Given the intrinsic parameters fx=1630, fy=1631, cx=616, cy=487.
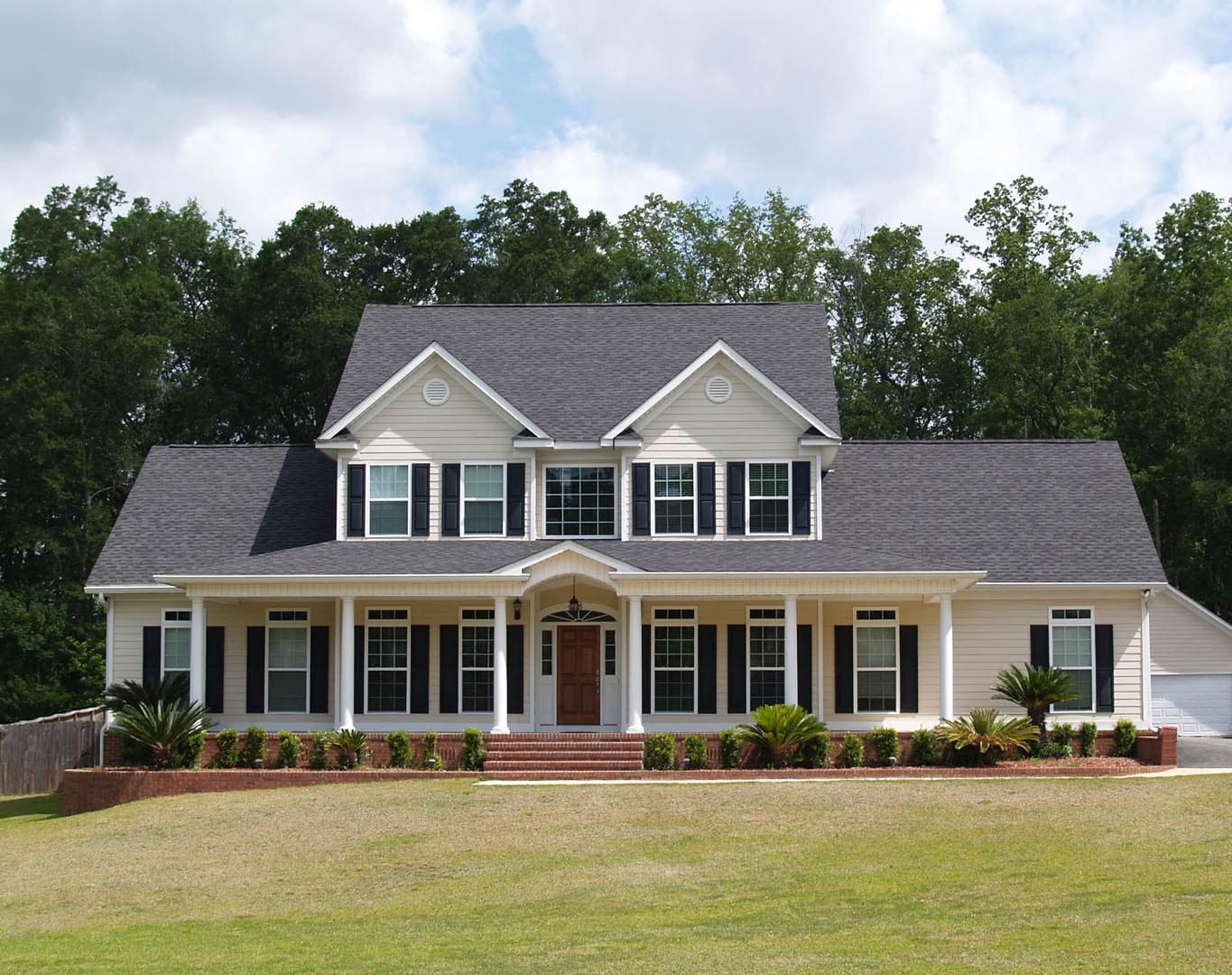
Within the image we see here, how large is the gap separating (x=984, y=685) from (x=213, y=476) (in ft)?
54.2

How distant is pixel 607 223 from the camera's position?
59.9 meters

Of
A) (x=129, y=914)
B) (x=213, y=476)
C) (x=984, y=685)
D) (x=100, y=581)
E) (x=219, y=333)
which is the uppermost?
(x=219, y=333)

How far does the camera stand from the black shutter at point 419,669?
31.2 meters

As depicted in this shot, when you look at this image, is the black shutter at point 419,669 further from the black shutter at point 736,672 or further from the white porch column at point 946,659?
the white porch column at point 946,659

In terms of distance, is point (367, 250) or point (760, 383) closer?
point (760, 383)

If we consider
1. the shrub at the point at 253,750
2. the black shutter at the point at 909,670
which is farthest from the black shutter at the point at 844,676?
the shrub at the point at 253,750

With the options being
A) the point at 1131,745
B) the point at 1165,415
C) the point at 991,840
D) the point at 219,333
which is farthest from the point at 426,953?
the point at 219,333

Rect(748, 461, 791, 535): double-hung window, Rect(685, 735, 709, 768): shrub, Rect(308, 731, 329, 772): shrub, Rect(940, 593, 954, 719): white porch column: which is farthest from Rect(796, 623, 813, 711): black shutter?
Rect(308, 731, 329, 772): shrub

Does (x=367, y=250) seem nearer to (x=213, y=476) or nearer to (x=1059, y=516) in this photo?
(x=213, y=476)

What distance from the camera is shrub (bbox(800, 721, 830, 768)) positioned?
27.7 m

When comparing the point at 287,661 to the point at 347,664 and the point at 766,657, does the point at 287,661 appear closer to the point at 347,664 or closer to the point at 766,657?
the point at 347,664

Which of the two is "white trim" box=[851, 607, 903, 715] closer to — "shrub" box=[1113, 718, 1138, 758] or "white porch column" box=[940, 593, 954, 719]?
"white porch column" box=[940, 593, 954, 719]

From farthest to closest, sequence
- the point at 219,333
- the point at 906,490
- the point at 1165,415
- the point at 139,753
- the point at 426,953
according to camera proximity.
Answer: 1. the point at 219,333
2. the point at 1165,415
3. the point at 906,490
4. the point at 139,753
5. the point at 426,953

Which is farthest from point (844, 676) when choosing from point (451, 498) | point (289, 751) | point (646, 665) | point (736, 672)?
point (289, 751)
